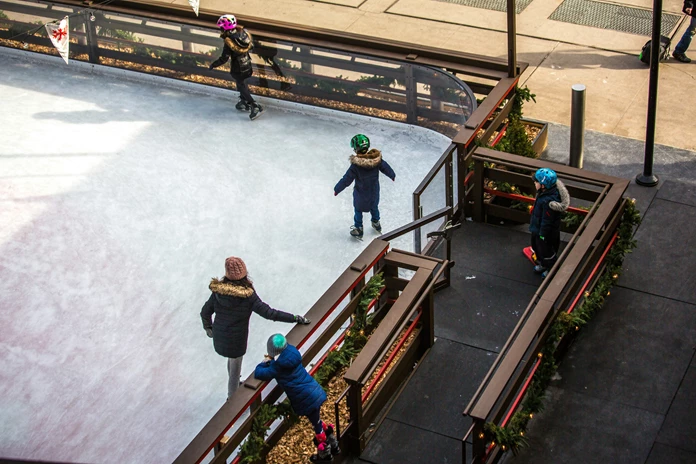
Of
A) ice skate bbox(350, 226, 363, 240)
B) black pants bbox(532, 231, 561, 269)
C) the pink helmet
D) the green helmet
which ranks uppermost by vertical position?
the pink helmet

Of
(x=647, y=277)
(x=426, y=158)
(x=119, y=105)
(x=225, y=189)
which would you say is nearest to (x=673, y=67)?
(x=426, y=158)

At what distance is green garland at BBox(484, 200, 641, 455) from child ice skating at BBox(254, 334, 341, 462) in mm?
1266

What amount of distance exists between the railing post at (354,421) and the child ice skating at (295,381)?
0.70ft

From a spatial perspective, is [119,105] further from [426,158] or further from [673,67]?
[673,67]

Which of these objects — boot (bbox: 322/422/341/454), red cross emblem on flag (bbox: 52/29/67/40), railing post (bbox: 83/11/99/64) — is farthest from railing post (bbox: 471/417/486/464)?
railing post (bbox: 83/11/99/64)

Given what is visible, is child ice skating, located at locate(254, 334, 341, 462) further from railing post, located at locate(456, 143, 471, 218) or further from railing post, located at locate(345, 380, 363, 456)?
railing post, located at locate(456, 143, 471, 218)

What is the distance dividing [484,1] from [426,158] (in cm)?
576

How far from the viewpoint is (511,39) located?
1155 centimetres

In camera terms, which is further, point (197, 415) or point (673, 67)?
point (673, 67)

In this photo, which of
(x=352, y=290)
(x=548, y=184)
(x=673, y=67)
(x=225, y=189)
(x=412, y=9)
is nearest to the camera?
(x=352, y=290)

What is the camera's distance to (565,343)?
29.2 ft

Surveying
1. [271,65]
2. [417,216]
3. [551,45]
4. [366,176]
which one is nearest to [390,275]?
[417,216]

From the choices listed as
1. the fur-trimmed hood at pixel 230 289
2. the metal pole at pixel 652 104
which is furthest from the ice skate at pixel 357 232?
the metal pole at pixel 652 104

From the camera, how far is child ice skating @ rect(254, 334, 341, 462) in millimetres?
7281
